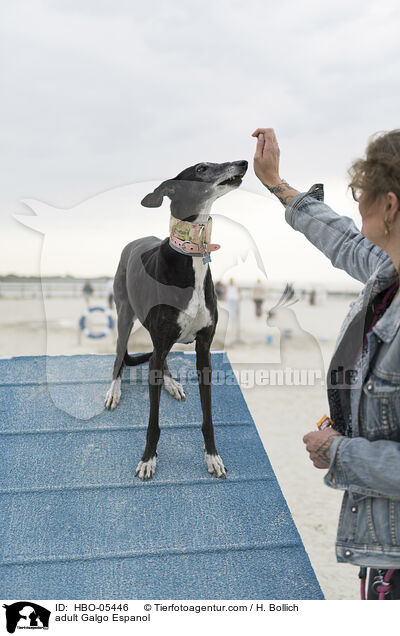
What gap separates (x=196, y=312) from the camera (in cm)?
200

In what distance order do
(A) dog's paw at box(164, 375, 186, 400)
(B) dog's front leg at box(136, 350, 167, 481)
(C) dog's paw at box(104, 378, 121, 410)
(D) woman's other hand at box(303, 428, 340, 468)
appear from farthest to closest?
(A) dog's paw at box(164, 375, 186, 400)
(C) dog's paw at box(104, 378, 121, 410)
(B) dog's front leg at box(136, 350, 167, 481)
(D) woman's other hand at box(303, 428, 340, 468)

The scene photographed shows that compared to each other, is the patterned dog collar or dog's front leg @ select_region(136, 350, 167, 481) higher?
the patterned dog collar

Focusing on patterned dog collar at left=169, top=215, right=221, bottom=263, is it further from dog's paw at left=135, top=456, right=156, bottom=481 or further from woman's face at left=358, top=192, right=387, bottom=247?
dog's paw at left=135, top=456, right=156, bottom=481

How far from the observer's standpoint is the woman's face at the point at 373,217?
1110 mm

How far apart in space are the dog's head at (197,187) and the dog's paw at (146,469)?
1043 mm

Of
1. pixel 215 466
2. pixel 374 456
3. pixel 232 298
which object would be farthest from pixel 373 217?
pixel 215 466

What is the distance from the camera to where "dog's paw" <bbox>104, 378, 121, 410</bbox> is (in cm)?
243

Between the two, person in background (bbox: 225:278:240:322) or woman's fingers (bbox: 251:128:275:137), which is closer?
woman's fingers (bbox: 251:128:275:137)

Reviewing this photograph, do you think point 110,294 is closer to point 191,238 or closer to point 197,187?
point 191,238
